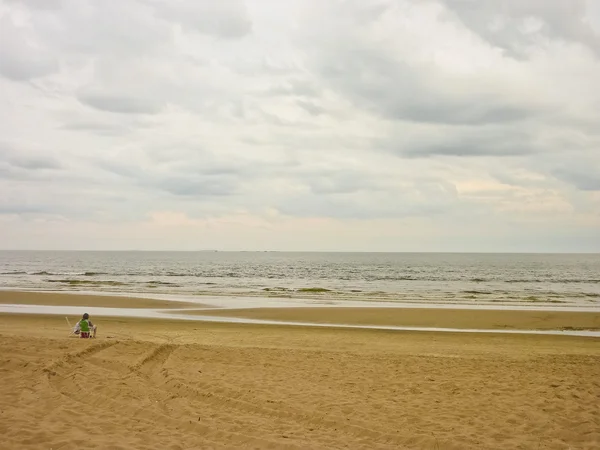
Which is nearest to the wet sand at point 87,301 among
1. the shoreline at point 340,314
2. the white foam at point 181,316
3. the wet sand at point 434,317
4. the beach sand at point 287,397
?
the shoreline at point 340,314

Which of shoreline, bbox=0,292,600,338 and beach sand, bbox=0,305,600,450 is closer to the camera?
beach sand, bbox=0,305,600,450

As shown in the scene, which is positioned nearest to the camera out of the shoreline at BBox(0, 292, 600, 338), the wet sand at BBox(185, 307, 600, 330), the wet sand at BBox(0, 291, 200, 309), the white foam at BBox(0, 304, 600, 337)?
the white foam at BBox(0, 304, 600, 337)

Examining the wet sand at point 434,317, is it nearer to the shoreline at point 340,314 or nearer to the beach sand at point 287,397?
the shoreline at point 340,314

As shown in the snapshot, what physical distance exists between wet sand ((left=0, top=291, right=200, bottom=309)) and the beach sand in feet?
59.9

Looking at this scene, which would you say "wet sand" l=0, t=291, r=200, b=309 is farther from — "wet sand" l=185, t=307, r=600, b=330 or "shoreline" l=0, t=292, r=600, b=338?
"wet sand" l=185, t=307, r=600, b=330

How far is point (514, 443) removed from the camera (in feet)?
24.8

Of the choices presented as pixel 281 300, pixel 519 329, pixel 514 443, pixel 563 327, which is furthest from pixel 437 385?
pixel 281 300

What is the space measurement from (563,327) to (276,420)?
2109 centimetres

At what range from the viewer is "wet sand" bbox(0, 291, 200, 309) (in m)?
32.5

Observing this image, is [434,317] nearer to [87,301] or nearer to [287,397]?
[287,397]

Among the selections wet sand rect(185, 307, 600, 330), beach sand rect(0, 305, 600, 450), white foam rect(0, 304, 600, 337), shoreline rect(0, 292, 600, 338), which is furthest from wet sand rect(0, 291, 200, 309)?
beach sand rect(0, 305, 600, 450)

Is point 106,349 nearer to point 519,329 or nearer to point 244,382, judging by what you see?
point 244,382

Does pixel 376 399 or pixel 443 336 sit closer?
pixel 376 399

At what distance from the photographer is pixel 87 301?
34219 millimetres
